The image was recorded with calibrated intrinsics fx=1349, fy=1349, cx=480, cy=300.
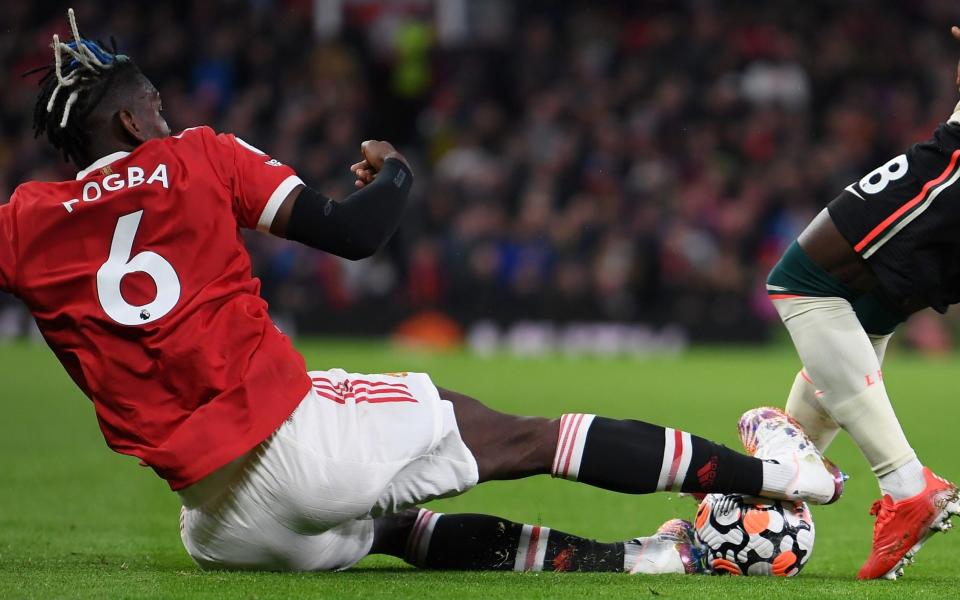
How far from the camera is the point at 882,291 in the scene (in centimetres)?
458

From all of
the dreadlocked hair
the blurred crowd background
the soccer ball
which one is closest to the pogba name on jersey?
the dreadlocked hair

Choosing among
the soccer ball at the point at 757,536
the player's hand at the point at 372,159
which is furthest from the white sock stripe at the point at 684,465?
the player's hand at the point at 372,159

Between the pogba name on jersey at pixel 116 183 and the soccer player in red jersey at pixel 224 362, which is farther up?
the pogba name on jersey at pixel 116 183

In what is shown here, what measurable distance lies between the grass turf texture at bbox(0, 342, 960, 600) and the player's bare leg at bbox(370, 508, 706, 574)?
116 mm

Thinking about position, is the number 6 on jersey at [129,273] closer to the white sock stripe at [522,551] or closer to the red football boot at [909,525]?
the white sock stripe at [522,551]

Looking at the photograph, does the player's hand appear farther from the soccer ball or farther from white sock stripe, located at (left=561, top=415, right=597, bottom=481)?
the soccer ball

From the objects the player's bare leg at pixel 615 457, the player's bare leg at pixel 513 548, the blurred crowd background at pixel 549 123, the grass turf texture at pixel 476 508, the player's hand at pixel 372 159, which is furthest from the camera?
the blurred crowd background at pixel 549 123

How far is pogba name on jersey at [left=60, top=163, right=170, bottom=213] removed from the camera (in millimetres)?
3842

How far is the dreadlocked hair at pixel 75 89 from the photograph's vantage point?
3.91 metres

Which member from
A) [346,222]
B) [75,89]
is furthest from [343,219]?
[75,89]

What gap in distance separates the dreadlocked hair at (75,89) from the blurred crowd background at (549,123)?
1392 cm

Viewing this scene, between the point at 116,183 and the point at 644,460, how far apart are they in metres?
1.76

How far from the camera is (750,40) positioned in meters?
20.6

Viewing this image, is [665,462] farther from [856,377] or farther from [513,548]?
[856,377]
